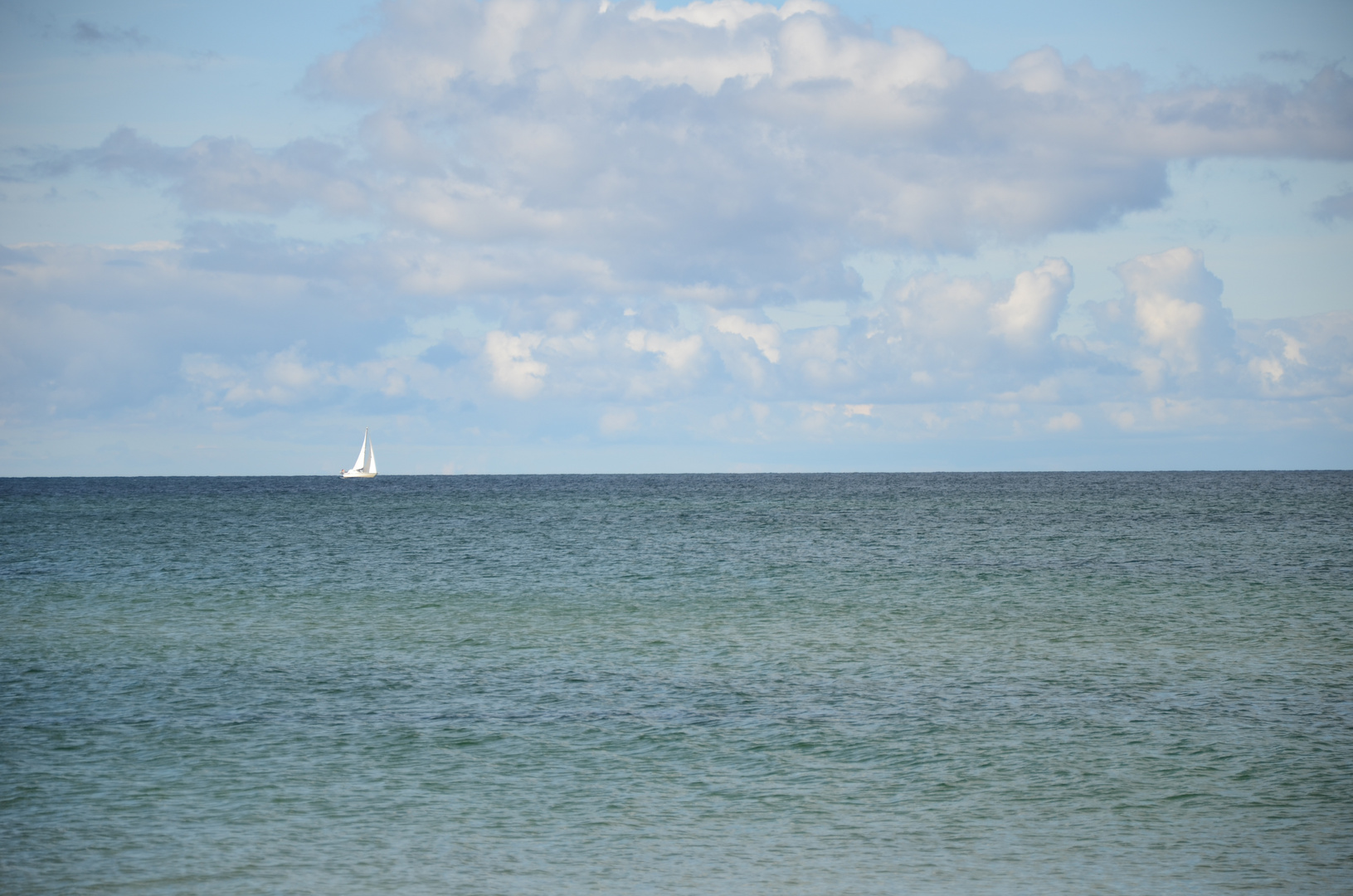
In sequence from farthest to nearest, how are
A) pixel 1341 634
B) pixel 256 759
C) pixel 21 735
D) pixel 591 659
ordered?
pixel 1341 634 → pixel 591 659 → pixel 21 735 → pixel 256 759

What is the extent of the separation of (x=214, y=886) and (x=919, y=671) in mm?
17973

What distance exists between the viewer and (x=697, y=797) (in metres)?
16.9

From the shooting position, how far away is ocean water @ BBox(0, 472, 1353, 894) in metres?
14.2

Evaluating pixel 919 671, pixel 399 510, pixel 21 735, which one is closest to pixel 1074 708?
pixel 919 671

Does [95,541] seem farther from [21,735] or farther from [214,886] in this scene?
[214,886]

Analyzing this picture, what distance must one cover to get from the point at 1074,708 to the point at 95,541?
67.7 meters

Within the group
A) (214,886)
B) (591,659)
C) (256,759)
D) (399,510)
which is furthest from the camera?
(399,510)

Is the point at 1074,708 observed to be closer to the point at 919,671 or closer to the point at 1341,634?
the point at 919,671

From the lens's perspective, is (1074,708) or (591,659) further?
(591,659)

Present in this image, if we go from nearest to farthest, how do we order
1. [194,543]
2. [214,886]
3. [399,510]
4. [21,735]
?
[214,886]
[21,735]
[194,543]
[399,510]

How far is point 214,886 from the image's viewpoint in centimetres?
1338

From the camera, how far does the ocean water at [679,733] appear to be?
14234 mm

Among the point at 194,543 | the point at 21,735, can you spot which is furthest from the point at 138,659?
the point at 194,543

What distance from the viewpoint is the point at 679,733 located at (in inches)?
820
